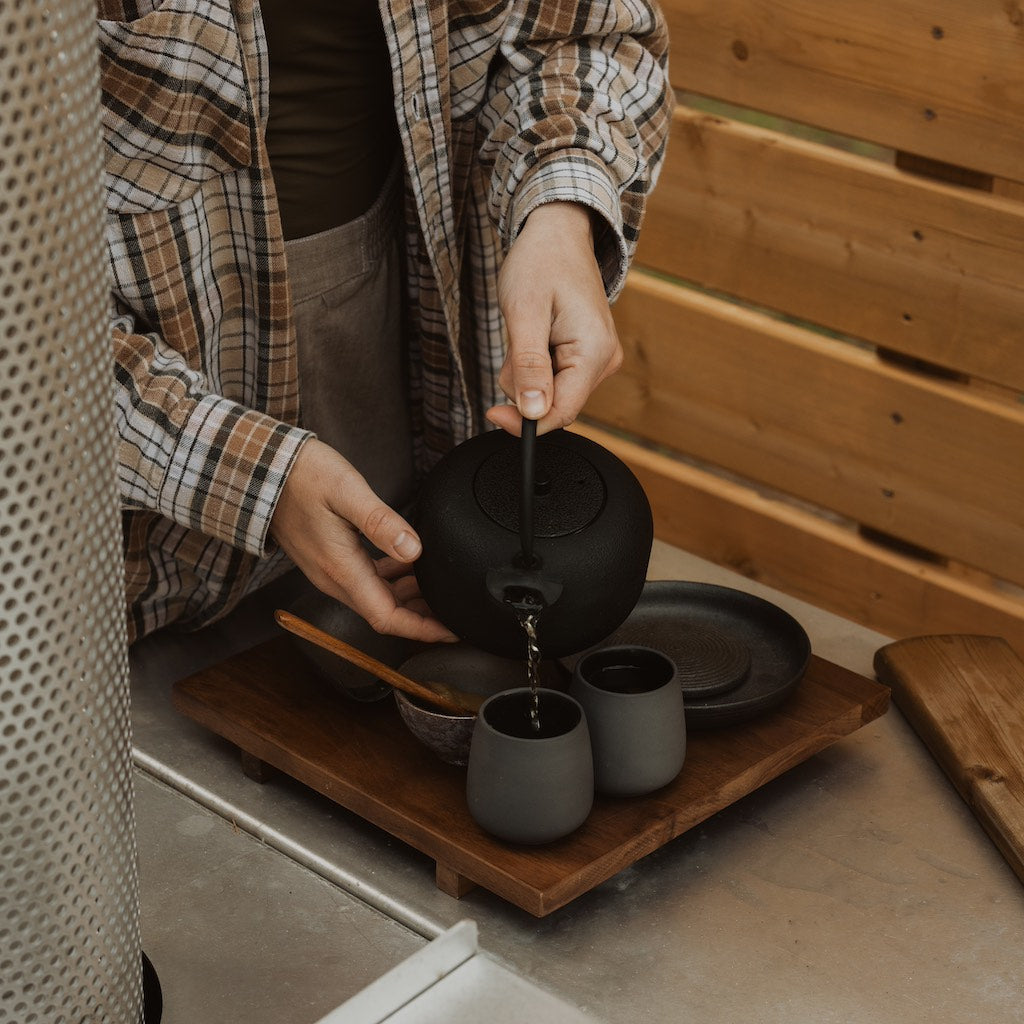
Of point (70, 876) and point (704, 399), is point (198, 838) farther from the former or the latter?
point (704, 399)

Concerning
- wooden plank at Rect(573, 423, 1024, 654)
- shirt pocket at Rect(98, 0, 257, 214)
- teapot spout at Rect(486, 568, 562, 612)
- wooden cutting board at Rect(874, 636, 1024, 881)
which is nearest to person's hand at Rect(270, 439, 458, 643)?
teapot spout at Rect(486, 568, 562, 612)

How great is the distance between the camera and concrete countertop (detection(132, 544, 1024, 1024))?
93 cm

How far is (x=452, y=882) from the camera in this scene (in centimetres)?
102

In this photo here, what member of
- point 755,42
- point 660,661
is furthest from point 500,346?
point 755,42

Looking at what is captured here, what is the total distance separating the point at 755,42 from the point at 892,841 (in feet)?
4.72

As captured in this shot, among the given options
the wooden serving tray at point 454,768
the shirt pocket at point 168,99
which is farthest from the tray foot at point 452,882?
the shirt pocket at point 168,99

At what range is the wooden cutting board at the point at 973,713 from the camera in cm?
110

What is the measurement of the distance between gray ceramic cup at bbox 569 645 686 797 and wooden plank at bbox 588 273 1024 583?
3.90 feet

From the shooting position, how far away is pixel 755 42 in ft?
7.09

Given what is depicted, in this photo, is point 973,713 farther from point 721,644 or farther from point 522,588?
point 522,588

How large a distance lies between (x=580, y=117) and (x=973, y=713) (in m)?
0.65

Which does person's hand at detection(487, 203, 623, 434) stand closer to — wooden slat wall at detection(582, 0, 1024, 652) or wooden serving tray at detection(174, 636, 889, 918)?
wooden serving tray at detection(174, 636, 889, 918)

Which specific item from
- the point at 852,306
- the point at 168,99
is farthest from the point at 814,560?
the point at 168,99

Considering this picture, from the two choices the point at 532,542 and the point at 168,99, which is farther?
the point at 168,99
